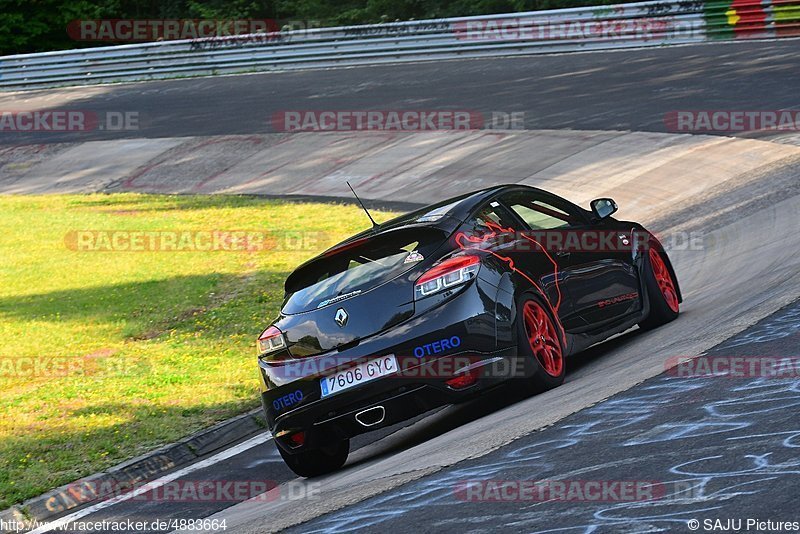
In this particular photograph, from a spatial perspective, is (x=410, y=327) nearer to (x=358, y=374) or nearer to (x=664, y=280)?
(x=358, y=374)

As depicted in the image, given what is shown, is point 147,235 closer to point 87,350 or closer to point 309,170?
point 309,170

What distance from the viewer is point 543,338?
777cm

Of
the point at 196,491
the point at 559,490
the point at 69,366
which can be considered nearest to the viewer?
the point at 559,490

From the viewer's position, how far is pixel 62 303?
1462 centimetres

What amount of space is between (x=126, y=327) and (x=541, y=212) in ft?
19.0

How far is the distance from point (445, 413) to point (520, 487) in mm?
3052

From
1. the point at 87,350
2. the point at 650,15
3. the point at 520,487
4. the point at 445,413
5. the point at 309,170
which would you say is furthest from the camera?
the point at 650,15

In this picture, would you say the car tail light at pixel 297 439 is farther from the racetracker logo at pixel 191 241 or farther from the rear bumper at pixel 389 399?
the racetracker logo at pixel 191 241

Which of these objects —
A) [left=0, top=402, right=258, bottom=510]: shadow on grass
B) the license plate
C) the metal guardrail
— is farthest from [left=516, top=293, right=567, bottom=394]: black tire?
the metal guardrail

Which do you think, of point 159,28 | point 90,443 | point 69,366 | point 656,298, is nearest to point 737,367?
point 656,298

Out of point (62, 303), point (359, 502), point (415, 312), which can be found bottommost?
point (62, 303)

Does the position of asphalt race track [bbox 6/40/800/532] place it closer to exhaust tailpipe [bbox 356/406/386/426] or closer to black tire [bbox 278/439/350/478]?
black tire [bbox 278/439/350/478]

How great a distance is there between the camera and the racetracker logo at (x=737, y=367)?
22.3 ft

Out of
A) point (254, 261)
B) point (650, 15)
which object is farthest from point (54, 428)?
point (650, 15)
